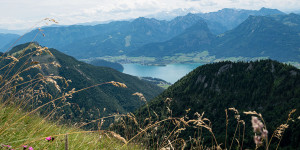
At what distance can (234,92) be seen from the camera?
11975cm

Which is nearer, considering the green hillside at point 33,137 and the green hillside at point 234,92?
the green hillside at point 33,137

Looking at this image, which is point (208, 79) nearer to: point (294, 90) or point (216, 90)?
point (216, 90)

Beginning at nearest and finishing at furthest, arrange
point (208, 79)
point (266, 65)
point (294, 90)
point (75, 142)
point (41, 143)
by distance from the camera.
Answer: point (41, 143)
point (75, 142)
point (294, 90)
point (266, 65)
point (208, 79)

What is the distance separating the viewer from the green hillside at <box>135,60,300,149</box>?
91.5 metres

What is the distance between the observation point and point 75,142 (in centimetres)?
390

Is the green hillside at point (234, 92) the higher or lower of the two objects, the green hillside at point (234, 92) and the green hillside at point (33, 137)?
the lower

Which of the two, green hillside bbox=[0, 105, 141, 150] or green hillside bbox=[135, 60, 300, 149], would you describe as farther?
green hillside bbox=[135, 60, 300, 149]

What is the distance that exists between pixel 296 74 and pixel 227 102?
3551cm

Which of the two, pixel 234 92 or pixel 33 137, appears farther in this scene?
pixel 234 92

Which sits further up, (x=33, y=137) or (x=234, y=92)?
(x=33, y=137)

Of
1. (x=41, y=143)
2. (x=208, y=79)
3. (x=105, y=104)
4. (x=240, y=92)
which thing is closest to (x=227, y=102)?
(x=240, y=92)

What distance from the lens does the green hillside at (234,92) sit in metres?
91.5

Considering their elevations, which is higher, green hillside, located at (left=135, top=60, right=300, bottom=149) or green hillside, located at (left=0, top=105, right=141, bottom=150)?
green hillside, located at (left=0, top=105, right=141, bottom=150)

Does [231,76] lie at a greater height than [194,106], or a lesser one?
greater
